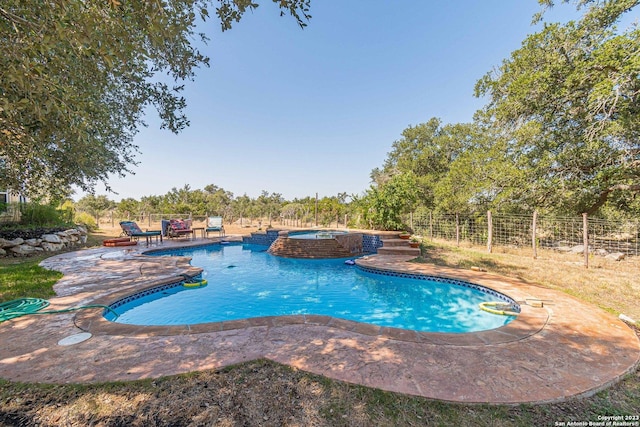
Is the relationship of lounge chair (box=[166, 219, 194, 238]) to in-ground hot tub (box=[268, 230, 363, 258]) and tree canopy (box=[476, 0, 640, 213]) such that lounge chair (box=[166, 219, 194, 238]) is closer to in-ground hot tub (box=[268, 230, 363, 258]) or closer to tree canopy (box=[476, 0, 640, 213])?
in-ground hot tub (box=[268, 230, 363, 258])

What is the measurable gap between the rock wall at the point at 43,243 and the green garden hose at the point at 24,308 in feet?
21.6

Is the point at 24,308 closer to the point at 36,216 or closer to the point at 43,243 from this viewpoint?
the point at 43,243

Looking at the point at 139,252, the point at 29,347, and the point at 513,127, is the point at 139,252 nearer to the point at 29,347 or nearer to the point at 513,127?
the point at 29,347

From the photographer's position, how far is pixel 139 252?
32.2ft

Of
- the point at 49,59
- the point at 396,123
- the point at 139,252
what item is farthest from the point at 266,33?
the point at 396,123

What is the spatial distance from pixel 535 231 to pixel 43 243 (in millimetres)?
17618

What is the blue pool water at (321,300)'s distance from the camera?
4984mm

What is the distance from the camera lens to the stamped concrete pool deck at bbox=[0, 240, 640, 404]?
7.84ft

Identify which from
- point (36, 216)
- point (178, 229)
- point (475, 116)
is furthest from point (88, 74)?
point (475, 116)

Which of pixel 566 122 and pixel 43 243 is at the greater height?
pixel 566 122

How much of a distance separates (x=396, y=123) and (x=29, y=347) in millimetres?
21901

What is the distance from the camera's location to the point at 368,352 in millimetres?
2932

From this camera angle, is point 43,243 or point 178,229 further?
point 178,229

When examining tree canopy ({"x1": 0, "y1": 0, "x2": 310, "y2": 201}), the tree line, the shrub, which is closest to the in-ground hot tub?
the tree line
